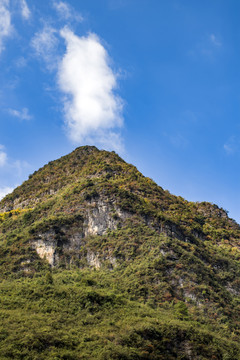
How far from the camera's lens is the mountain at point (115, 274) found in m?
41.2

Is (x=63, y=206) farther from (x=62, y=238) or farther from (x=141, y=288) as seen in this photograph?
(x=141, y=288)

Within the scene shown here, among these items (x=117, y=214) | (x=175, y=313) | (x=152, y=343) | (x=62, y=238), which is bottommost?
(x=152, y=343)

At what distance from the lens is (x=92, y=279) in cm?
5684

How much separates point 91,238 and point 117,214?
6743mm

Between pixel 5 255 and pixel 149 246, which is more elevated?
pixel 149 246

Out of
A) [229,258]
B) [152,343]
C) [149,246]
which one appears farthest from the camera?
[229,258]

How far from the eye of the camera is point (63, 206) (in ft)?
261

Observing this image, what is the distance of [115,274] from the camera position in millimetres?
60969

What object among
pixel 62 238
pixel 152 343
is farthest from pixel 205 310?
pixel 62 238

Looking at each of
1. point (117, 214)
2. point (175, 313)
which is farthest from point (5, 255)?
point (175, 313)

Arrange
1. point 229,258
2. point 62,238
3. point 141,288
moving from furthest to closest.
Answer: point 229,258 < point 62,238 < point 141,288

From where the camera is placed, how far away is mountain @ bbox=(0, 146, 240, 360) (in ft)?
135

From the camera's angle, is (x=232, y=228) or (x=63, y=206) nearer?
(x=63, y=206)

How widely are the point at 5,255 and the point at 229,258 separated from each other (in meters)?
42.7
